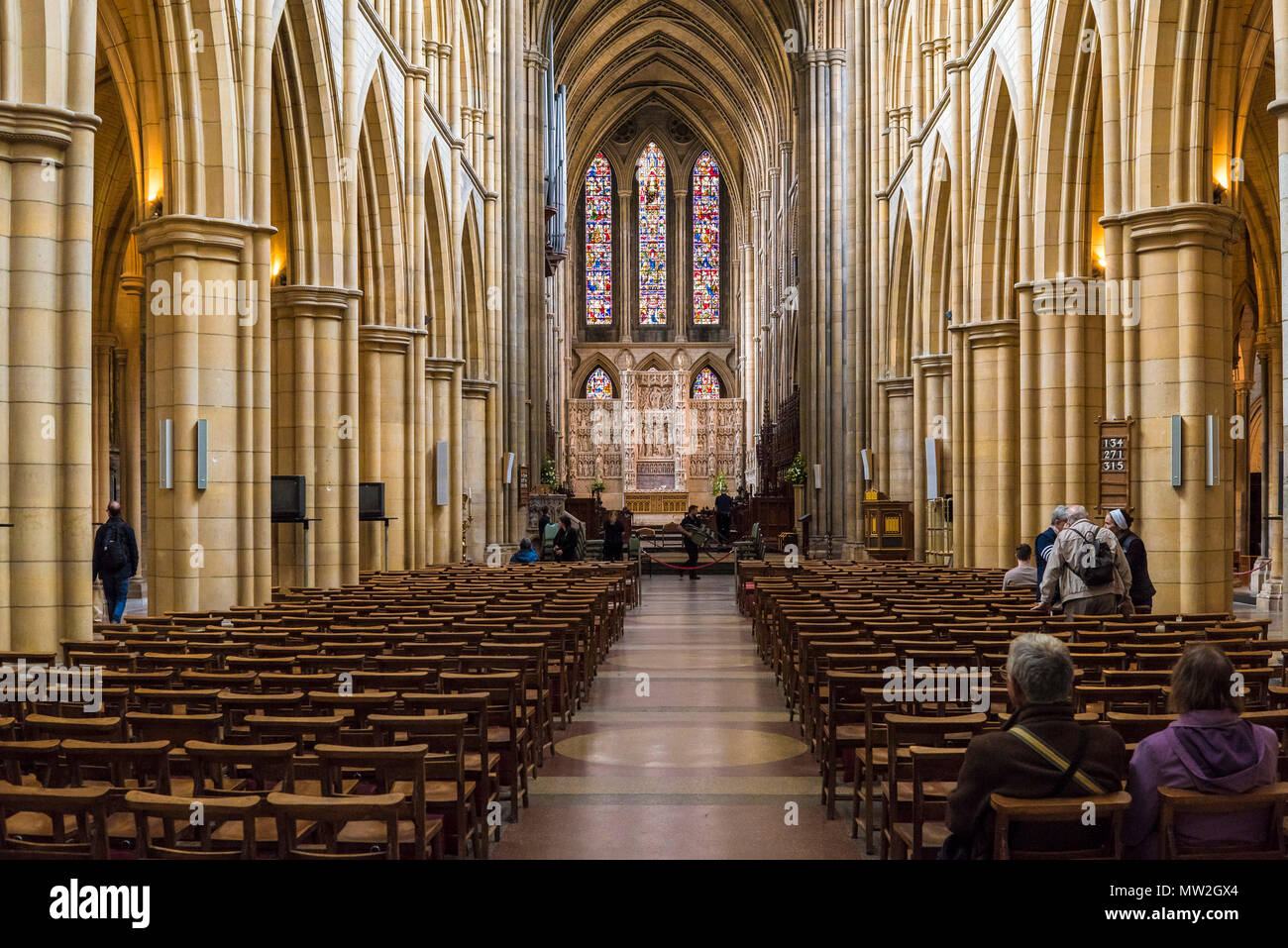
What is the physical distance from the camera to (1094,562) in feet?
28.5

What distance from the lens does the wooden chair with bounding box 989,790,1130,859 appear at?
337 cm

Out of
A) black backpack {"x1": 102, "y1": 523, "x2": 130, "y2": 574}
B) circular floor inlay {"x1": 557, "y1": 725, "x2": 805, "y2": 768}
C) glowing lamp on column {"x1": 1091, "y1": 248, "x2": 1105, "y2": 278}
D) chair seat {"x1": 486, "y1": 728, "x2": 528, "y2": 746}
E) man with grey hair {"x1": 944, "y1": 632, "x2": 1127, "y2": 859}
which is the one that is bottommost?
circular floor inlay {"x1": 557, "y1": 725, "x2": 805, "y2": 768}

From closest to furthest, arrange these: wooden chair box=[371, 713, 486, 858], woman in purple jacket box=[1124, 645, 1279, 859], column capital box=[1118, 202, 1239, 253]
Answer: woman in purple jacket box=[1124, 645, 1279, 859], wooden chair box=[371, 713, 486, 858], column capital box=[1118, 202, 1239, 253]

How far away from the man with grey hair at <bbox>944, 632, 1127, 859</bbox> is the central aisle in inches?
78.4

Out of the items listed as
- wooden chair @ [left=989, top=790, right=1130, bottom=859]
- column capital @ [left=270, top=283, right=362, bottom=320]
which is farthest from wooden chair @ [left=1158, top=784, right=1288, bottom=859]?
column capital @ [left=270, top=283, right=362, bottom=320]

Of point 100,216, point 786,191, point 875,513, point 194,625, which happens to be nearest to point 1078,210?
point 875,513

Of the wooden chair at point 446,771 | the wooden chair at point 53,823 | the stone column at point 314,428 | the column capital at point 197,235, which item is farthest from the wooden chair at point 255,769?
the stone column at point 314,428

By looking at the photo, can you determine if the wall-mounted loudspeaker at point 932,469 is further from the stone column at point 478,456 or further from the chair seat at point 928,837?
the chair seat at point 928,837

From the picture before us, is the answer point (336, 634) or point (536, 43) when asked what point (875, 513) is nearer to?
point (336, 634)

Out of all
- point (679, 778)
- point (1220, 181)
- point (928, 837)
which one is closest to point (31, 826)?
point (928, 837)

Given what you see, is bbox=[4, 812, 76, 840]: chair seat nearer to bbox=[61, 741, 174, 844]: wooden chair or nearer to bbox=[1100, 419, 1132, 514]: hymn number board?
bbox=[61, 741, 174, 844]: wooden chair

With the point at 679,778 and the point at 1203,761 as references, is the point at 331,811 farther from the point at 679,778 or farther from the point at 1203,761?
the point at 679,778

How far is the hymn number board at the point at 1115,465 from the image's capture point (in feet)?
38.0

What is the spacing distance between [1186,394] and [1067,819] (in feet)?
29.9
